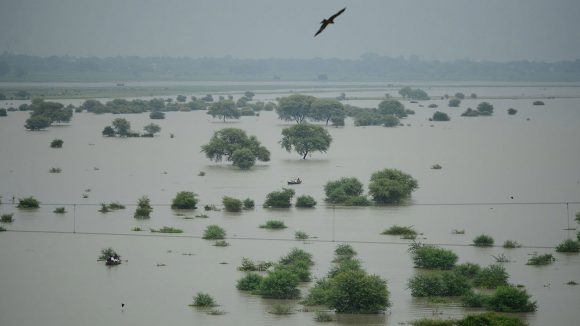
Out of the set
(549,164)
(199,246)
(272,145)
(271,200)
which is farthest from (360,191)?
(272,145)

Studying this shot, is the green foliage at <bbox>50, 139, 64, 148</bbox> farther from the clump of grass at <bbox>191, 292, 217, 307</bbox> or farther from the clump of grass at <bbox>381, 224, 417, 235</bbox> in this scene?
the clump of grass at <bbox>191, 292, 217, 307</bbox>

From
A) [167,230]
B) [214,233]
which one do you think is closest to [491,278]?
[214,233]

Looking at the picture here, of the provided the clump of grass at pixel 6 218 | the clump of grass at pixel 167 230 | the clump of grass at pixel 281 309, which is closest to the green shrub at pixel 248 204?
the clump of grass at pixel 167 230

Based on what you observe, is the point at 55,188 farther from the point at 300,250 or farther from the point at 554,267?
the point at 554,267

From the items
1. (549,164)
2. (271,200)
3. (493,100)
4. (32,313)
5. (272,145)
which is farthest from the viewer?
(493,100)

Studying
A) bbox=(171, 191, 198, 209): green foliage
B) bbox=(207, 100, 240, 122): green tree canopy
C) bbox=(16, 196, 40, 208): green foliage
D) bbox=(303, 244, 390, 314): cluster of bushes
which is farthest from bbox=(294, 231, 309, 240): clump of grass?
bbox=(207, 100, 240, 122): green tree canopy

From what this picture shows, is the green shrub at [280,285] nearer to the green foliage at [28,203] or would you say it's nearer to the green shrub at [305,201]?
the green shrub at [305,201]
